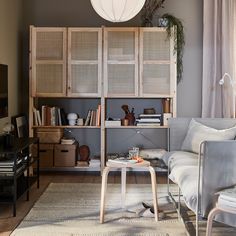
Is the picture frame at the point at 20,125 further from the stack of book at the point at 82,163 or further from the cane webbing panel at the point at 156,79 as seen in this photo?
the cane webbing panel at the point at 156,79

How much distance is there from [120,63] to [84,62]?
487 millimetres

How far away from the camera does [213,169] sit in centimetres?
298

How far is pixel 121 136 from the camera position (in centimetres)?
623

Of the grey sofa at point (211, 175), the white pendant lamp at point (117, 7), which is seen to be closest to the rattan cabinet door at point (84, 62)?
the white pendant lamp at point (117, 7)

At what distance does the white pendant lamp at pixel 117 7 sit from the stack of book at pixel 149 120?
1.74 meters

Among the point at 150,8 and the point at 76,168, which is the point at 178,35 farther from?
the point at 76,168

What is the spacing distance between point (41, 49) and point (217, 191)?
3.51m

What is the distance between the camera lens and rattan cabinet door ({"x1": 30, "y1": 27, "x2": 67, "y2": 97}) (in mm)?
5668

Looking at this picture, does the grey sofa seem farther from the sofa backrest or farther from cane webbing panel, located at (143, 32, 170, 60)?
cane webbing panel, located at (143, 32, 170, 60)

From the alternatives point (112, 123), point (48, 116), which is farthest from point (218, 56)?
point (48, 116)

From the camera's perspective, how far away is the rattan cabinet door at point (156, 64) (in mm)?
5637

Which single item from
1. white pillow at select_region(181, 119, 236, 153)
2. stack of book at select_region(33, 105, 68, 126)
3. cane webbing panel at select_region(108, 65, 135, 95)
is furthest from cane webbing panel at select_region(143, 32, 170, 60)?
stack of book at select_region(33, 105, 68, 126)

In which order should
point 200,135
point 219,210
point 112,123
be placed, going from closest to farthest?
1. point 219,210
2. point 200,135
3. point 112,123

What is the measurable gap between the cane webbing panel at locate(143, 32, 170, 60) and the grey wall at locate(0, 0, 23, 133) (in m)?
1.78
